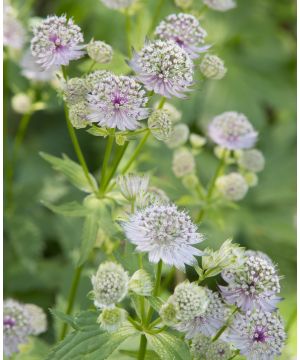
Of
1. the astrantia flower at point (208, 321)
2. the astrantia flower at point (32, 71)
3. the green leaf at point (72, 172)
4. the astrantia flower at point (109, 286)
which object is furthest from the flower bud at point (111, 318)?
the astrantia flower at point (32, 71)

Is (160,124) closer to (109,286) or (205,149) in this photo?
(109,286)

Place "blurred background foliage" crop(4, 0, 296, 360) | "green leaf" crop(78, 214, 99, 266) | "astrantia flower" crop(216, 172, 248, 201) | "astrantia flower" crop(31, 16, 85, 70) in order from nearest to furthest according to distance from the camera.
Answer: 1. "astrantia flower" crop(31, 16, 85, 70)
2. "green leaf" crop(78, 214, 99, 266)
3. "astrantia flower" crop(216, 172, 248, 201)
4. "blurred background foliage" crop(4, 0, 296, 360)

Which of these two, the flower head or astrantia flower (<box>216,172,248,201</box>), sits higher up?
the flower head

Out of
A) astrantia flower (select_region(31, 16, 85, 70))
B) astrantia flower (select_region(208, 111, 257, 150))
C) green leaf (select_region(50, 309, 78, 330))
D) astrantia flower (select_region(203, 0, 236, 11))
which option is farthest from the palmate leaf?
astrantia flower (select_region(203, 0, 236, 11))

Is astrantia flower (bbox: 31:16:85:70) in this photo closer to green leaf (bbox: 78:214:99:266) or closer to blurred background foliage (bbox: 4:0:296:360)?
green leaf (bbox: 78:214:99:266)

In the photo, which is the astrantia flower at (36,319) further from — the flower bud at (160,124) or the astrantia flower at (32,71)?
the astrantia flower at (32,71)

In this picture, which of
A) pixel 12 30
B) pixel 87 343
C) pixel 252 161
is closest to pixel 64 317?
pixel 87 343

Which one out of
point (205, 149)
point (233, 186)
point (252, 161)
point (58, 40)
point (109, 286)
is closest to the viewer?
point (109, 286)
